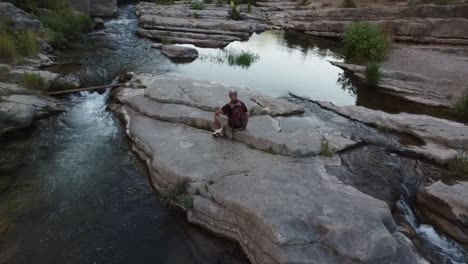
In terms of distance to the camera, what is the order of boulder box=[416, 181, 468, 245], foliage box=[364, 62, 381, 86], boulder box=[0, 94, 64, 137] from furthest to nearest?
foliage box=[364, 62, 381, 86] < boulder box=[0, 94, 64, 137] < boulder box=[416, 181, 468, 245]

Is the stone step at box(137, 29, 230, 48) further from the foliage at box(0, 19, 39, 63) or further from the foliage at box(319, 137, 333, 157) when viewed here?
the foliage at box(319, 137, 333, 157)

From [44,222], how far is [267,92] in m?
10.5

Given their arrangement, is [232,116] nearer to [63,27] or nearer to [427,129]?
[427,129]

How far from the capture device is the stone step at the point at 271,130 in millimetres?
9719

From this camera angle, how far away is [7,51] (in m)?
16.0

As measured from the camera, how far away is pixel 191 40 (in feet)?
79.2

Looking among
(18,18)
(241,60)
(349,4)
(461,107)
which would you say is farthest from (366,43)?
(18,18)

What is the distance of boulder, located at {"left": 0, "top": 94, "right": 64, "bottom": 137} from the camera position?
1159cm

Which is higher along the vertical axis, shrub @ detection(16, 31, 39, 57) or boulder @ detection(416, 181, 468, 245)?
shrub @ detection(16, 31, 39, 57)

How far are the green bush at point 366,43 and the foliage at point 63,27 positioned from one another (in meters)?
16.7

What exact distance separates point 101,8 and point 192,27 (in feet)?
30.4

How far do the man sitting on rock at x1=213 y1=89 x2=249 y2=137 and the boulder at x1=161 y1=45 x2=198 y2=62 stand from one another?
10.6 m

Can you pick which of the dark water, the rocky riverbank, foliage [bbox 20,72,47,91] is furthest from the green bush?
foliage [bbox 20,72,47,91]

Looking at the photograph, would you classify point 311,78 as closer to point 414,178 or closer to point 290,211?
point 414,178
